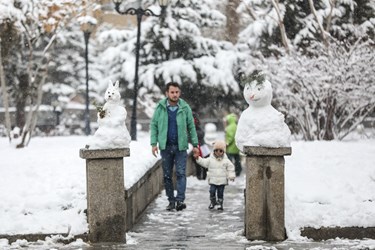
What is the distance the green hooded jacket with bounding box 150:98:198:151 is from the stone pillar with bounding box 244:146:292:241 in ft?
7.26

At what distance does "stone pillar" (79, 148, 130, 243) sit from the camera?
8062 mm

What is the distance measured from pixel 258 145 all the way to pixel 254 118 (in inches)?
16.1

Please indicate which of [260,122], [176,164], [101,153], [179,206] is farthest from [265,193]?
[179,206]

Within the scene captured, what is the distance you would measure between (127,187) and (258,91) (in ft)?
6.83

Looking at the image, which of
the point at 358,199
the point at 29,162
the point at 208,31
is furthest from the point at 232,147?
the point at 208,31

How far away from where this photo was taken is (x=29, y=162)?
447 inches

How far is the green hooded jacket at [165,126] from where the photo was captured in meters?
10.3

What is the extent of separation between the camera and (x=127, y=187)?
29.1 ft

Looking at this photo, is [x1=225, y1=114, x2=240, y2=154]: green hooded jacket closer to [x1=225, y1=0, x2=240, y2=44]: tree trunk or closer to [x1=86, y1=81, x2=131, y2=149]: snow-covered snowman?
[x1=86, y1=81, x2=131, y2=149]: snow-covered snowman

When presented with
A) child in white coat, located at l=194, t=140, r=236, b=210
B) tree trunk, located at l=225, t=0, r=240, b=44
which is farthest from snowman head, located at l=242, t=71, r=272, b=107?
tree trunk, located at l=225, t=0, r=240, b=44

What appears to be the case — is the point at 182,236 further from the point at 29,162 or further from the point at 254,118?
the point at 29,162

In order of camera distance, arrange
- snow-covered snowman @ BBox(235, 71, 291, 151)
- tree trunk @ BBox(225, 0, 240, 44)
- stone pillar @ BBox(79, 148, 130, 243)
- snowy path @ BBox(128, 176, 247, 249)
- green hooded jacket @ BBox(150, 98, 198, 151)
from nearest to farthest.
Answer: snowy path @ BBox(128, 176, 247, 249) → stone pillar @ BBox(79, 148, 130, 243) → snow-covered snowman @ BBox(235, 71, 291, 151) → green hooded jacket @ BBox(150, 98, 198, 151) → tree trunk @ BBox(225, 0, 240, 44)

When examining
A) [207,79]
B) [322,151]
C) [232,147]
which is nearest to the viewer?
[322,151]

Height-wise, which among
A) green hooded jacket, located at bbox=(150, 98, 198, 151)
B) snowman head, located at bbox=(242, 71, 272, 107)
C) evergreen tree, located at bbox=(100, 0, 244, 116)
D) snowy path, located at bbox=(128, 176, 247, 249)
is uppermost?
evergreen tree, located at bbox=(100, 0, 244, 116)
